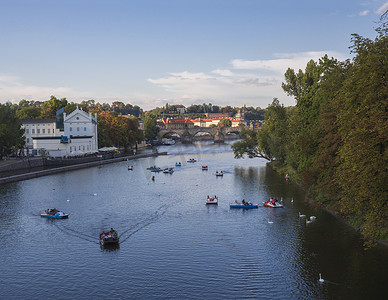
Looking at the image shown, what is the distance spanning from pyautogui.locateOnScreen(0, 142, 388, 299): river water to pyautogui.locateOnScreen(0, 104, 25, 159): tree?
34.0 m

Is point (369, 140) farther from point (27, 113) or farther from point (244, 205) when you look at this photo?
point (27, 113)

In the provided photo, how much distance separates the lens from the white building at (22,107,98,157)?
339ft

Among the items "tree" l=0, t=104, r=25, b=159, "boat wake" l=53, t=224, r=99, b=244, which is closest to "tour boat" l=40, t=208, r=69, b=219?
"boat wake" l=53, t=224, r=99, b=244

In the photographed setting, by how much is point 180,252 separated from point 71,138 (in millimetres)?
80435

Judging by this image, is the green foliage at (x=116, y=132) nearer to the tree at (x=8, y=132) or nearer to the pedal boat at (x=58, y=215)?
the tree at (x=8, y=132)

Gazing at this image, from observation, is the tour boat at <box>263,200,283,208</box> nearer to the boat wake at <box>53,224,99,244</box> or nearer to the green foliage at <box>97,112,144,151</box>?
the boat wake at <box>53,224,99,244</box>

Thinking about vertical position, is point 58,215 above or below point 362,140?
below

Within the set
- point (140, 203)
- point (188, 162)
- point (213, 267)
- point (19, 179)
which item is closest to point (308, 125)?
point (140, 203)

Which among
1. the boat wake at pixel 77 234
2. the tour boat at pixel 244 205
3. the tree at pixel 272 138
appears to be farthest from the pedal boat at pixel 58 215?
the tree at pixel 272 138

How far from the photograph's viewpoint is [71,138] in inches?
4230

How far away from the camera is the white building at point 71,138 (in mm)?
103325

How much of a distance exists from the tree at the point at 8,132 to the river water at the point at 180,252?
112 ft

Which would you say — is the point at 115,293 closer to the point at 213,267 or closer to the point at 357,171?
the point at 213,267

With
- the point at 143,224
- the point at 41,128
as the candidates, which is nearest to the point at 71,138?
the point at 41,128
